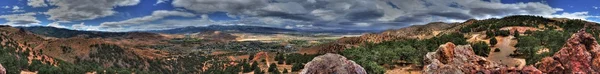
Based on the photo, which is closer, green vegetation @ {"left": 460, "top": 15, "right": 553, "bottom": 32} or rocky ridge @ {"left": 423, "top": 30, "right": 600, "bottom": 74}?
rocky ridge @ {"left": 423, "top": 30, "right": 600, "bottom": 74}

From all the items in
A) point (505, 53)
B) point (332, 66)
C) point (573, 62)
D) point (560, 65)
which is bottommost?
point (505, 53)

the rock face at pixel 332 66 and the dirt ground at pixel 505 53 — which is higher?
the rock face at pixel 332 66

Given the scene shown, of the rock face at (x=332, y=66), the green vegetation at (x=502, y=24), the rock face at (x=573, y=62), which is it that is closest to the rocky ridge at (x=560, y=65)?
the rock face at (x=573, y=62)

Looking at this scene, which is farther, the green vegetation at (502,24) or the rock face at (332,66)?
the green vegetation at (502,24)

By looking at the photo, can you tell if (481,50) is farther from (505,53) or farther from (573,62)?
(573,62)

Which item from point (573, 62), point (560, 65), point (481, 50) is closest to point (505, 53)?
point (481, 50)

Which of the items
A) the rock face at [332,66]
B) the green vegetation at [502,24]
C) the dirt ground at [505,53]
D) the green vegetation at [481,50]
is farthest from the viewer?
the green vegetation at [502,24]

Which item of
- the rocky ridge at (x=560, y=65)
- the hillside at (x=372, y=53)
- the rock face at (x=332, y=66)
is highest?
the rock face at (x=332, y=66)

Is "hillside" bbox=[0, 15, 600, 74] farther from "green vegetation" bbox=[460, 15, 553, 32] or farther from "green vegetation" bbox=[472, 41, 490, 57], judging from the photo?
"green vegetation" bbox=[460, 15, 553, 32]

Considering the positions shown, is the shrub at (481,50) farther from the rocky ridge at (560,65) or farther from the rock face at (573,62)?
the rock face at (573,62)

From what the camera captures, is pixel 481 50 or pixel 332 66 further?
pixel 481 50

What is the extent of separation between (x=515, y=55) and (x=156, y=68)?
11403 cm

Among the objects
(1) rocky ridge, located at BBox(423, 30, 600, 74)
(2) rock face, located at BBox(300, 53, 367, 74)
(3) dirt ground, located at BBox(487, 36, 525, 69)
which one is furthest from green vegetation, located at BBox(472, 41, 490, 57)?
(2) rock face, located at BBox(300, 53, 367, 74)

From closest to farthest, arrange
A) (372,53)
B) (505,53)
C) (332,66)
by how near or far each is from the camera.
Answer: (332,66) → (505,53) → (372,53)
